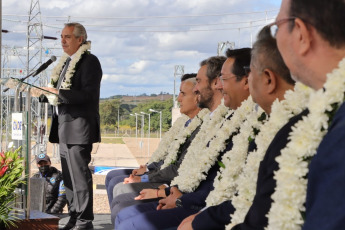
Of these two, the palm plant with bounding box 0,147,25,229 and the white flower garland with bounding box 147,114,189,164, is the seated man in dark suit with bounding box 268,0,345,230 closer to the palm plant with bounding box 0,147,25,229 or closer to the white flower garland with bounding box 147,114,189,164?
the palm plant with bounding box 0,147,25,229

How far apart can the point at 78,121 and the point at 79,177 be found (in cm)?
48

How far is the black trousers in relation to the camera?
4.95 m

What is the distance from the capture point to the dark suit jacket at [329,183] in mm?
1034

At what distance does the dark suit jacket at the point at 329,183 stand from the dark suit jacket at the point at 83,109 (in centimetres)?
384

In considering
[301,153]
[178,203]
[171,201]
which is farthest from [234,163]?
[301,153]

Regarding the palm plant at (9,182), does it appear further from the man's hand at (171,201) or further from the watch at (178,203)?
the watch at (178,203)

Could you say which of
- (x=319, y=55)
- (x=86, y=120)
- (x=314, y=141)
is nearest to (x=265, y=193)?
(x=314, y=141)

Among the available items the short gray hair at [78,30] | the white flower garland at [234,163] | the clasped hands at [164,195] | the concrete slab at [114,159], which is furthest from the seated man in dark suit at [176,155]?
the concrete slab at [114,159]

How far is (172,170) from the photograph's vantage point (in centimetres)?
455

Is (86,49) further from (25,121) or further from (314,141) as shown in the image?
(314,141)

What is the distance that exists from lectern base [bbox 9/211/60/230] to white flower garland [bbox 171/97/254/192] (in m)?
1.10

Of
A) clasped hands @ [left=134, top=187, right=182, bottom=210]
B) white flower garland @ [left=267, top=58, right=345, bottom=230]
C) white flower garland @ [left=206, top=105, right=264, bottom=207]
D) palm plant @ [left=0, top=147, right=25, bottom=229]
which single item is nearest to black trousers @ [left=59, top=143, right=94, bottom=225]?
palm plant @ [left=0, top=147, right=25, bottom=229]

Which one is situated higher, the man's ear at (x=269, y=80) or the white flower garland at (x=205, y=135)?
the man's ear at (x=269, y=80)

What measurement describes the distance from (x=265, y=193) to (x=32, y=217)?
281 centimetres
